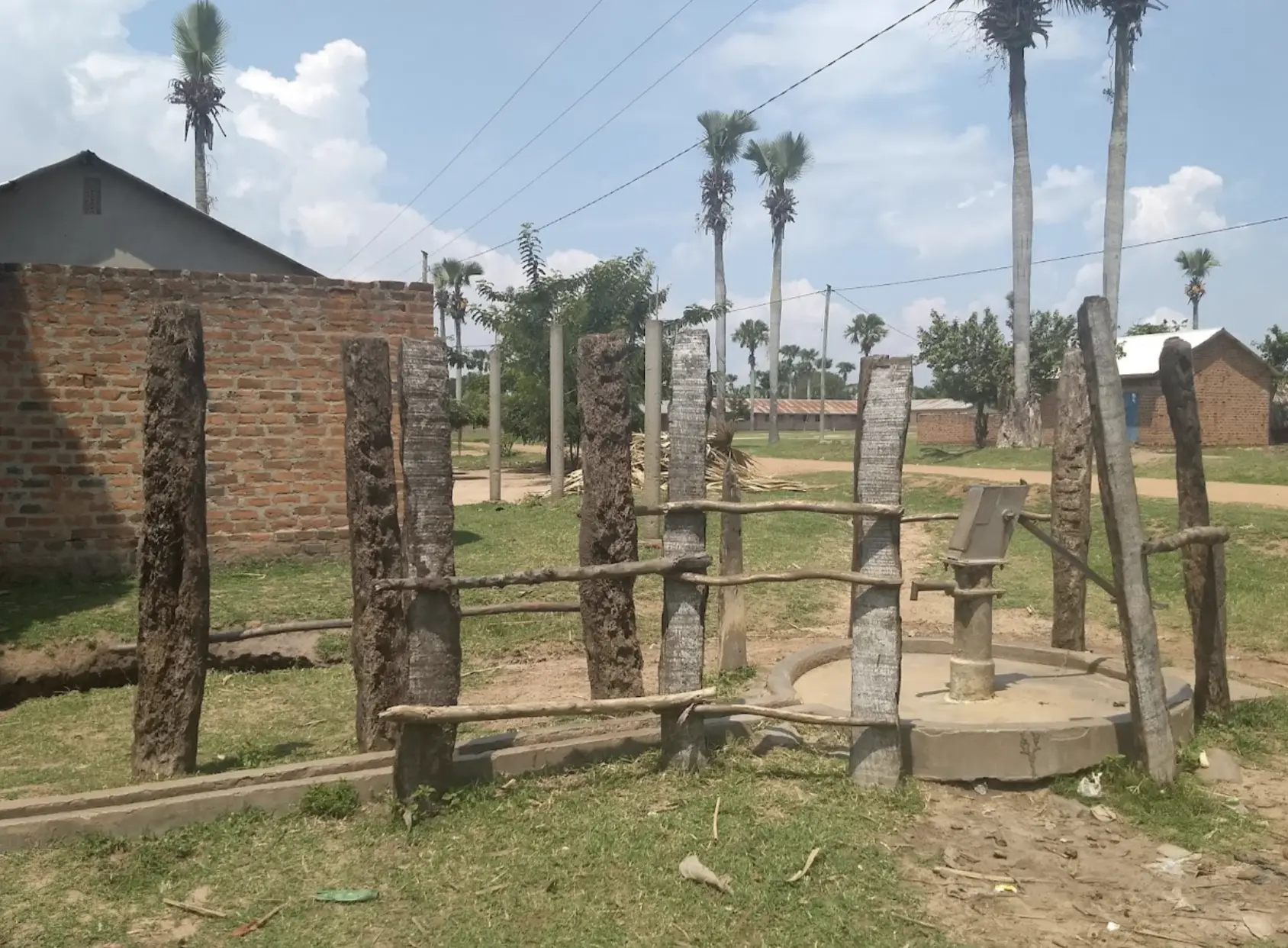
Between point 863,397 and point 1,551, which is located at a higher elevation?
point 863,397

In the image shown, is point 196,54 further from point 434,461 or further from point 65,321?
point 434,461

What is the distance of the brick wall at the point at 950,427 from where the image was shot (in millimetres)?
36906

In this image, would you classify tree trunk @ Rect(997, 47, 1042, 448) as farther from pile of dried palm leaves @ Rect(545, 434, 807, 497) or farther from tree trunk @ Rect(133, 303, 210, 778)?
tree trunk @ Rect(133, 303, 210, 778)

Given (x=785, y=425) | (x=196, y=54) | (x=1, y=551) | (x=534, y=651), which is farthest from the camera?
(x=785, y=425)

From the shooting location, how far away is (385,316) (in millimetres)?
10039

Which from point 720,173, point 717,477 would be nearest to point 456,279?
point 720,173

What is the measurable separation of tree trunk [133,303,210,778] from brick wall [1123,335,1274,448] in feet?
92.7

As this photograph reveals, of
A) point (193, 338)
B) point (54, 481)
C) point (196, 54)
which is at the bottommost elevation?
point (54, 481)

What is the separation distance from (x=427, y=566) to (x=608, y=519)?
3.69 feet

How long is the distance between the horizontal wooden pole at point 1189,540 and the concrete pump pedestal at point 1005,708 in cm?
81

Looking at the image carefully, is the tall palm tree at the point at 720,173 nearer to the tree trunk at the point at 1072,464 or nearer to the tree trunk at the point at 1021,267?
the tree trunk at the point at 1021,267

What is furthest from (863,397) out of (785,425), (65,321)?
(785,425)

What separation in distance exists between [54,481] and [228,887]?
6819 millimetres

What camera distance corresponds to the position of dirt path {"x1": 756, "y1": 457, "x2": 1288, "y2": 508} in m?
15.2
